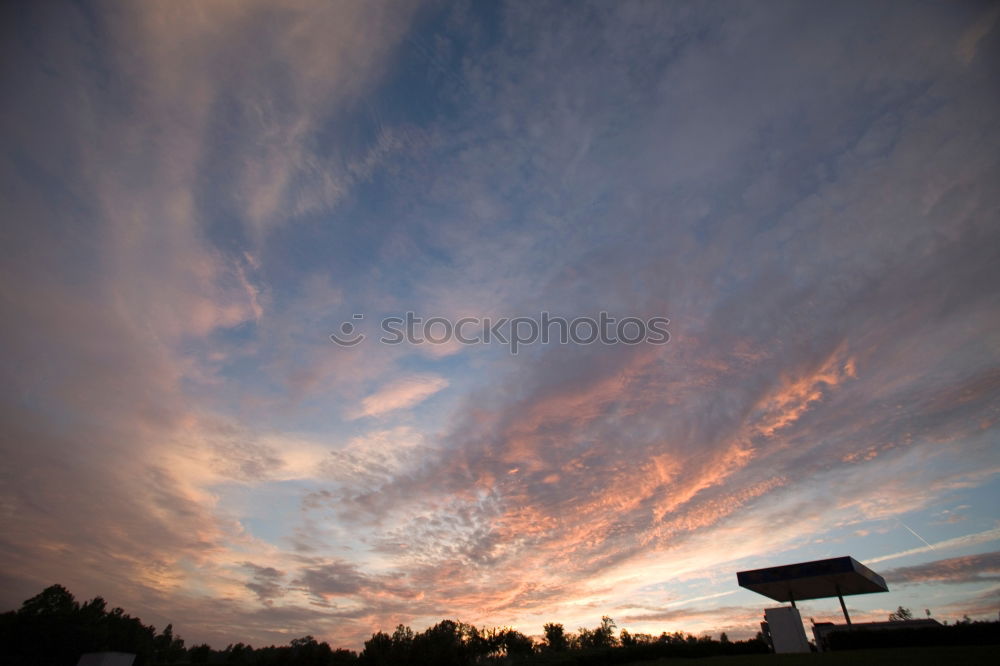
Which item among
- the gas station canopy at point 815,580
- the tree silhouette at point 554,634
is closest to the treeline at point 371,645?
the tree silhouette at point 554,634

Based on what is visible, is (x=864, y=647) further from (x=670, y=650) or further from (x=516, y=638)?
(x=516, y=638)

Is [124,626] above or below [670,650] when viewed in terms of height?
above

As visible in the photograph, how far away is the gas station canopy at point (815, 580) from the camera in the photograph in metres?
28.4

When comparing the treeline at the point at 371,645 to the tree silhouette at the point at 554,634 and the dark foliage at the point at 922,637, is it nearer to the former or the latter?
the tree silhouette at the point at 554,634

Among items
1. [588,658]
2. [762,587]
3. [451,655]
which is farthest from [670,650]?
[451,655]

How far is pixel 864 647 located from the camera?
30.5 meters

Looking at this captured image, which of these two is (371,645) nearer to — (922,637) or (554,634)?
(554,634)

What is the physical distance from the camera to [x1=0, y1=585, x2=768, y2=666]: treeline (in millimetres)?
45281

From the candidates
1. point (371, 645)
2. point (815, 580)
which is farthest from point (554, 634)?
point (815, 580)

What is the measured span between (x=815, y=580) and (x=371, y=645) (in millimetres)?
65354

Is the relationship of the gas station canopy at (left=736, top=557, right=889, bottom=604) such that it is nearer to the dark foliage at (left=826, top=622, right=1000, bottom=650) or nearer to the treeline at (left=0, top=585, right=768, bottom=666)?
the dark foliage at (left=826, top=622, right=1000, bottom=650)

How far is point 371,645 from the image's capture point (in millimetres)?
68000

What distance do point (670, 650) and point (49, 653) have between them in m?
88.0

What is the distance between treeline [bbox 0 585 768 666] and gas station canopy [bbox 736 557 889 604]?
12.6 meters
